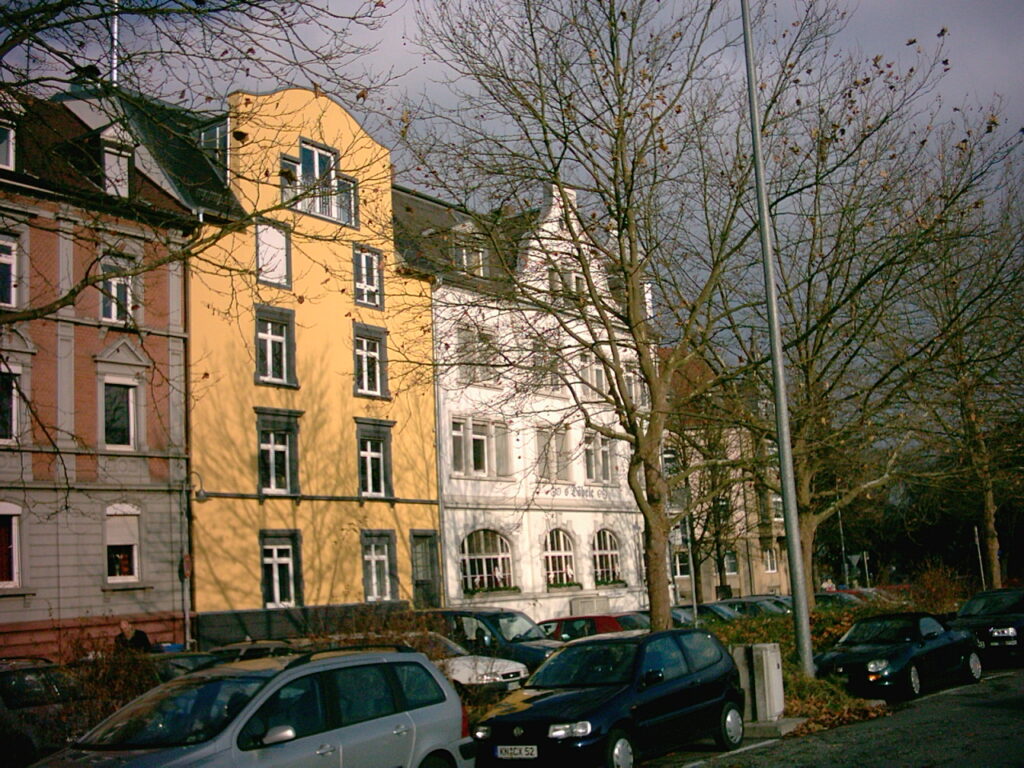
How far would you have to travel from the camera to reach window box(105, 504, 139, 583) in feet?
89.7

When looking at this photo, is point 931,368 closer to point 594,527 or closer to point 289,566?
point 289,566

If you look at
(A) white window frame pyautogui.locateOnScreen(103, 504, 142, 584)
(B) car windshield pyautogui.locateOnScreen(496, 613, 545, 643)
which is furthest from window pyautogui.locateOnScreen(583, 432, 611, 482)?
(A) white window frame pyautogui.locateOnScreen(103, 504, 142, 584)

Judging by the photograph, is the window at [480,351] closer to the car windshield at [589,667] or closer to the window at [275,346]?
the car windshield at [589,667]

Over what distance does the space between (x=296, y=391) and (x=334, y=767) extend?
25.1 meters

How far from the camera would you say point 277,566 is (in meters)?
31.6

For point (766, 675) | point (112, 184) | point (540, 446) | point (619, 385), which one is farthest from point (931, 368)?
point (540, 446)

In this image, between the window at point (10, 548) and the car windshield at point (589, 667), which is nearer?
the car windshield at point (589, 667)

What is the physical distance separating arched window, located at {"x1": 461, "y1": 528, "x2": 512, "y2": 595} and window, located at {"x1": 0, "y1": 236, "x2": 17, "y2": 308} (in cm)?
1757

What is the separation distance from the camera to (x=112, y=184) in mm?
11328

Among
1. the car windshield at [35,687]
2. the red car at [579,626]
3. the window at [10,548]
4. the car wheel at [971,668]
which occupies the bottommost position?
the car wheel at [971,668]

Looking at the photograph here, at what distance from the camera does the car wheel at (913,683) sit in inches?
693

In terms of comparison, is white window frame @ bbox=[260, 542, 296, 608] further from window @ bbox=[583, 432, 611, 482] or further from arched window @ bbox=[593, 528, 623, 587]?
window @ bbox=[583, 432, 611, 482]

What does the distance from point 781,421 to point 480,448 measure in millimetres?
23792

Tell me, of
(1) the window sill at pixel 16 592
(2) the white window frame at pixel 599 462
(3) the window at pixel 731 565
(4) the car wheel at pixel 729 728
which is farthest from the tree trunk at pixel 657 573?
(3) the window at pixel 731 565
